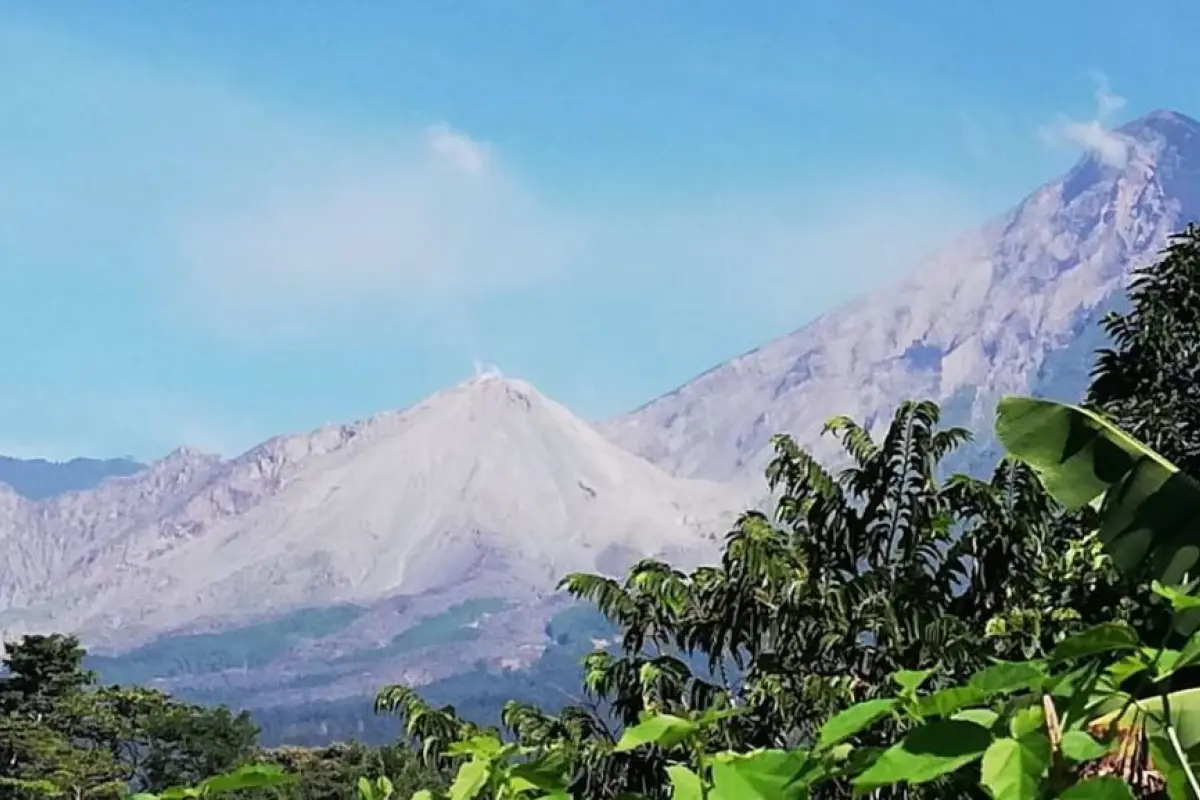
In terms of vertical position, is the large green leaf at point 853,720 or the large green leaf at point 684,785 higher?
the large green leaf at point 853,720

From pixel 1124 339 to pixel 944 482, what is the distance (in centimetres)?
377

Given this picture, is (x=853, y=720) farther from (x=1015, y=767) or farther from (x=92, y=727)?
(x=92, y=727)

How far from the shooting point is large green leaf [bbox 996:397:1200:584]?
5.48ft

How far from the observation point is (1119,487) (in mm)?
→ 1744

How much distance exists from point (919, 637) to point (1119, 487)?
17.8 feet

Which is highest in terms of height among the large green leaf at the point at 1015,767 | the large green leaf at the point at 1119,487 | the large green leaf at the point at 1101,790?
the large green leaf at the point at 1119,487

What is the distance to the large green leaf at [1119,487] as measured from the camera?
167 cm

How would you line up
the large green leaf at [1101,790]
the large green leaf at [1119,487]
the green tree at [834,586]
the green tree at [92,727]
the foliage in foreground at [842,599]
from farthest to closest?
1. the green tree at [92,727]
2. the green tree at [834,586]
3. the foliage in foreground at [842,599]
4. the large green leaf at [1119,487]
5. the large green leaf at [1101,790]

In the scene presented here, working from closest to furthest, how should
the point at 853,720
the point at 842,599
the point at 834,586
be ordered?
the point at 853,720
the point at 842,599
the point at 834,586

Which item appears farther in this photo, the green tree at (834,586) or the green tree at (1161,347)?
the green tree at (1161,347)

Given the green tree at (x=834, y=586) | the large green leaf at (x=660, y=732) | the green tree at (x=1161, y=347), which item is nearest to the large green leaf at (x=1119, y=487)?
the large green leaf at (x=660, y=732)

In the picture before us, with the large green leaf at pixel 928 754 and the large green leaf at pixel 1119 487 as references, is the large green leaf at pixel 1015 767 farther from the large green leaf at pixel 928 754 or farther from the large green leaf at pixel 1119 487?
the large green leaf at pixel 1119 487

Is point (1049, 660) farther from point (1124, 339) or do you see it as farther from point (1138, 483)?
point (1124, 339)

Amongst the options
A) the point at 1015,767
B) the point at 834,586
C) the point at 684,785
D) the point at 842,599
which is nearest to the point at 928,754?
the point at 1015,767
